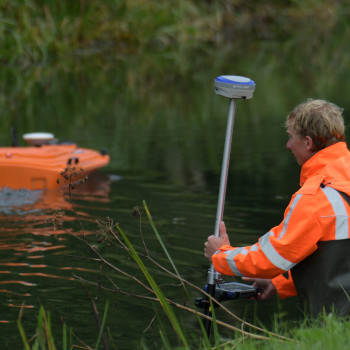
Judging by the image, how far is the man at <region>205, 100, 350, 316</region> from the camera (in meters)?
3.96

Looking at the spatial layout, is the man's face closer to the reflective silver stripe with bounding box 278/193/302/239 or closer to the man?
the man

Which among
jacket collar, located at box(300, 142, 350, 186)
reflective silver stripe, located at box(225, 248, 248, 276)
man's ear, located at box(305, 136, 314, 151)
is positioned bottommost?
reflective silver stripe, located at box(225, 248, 248, 276)

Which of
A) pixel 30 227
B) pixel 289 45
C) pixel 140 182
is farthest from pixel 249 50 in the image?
pixel 30 227

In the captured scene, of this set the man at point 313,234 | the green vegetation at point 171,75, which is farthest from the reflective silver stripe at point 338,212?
the green vegetation at point 171,75

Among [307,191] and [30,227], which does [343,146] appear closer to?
[307,191]

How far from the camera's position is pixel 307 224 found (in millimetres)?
3928

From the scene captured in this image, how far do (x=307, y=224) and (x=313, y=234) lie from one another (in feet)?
0.18

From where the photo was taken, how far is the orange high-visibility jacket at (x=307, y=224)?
3.95m

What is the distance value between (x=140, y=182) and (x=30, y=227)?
224 cm

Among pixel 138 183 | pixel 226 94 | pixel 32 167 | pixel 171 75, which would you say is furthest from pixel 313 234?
pixel 171 75

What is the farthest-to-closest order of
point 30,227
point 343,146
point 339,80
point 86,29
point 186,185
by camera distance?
point 86,29 < point 339,80 < point 186,185 < point 30,227 < point 343,146

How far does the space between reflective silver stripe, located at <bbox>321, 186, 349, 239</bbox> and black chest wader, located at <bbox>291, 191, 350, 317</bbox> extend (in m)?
0.03

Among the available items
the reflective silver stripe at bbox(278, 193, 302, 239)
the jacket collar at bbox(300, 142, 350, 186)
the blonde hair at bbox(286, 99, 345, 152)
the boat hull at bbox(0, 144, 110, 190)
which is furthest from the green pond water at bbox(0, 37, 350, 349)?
the blonde hair at bbox(286, 99, 345, 152)

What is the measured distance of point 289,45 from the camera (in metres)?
30.0
